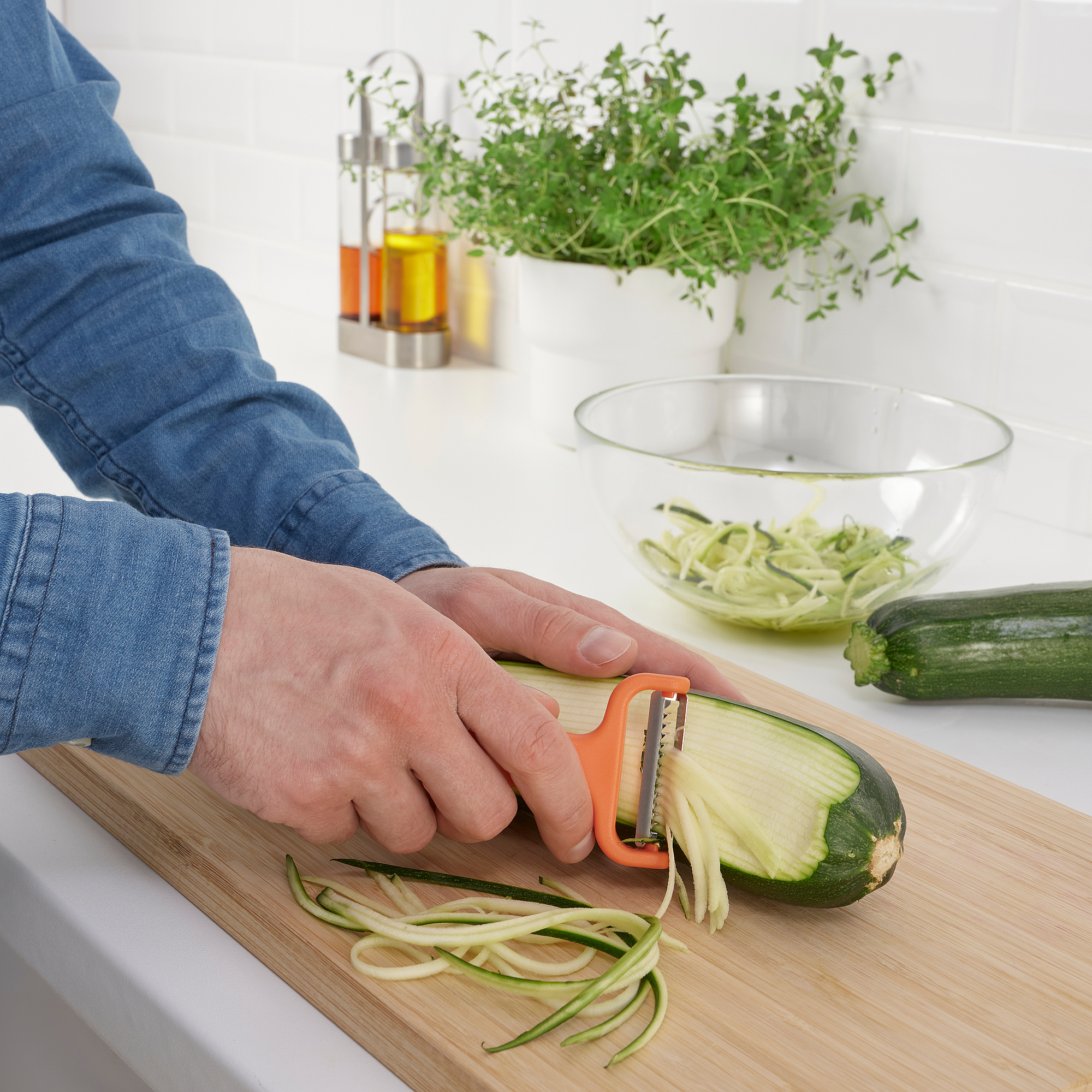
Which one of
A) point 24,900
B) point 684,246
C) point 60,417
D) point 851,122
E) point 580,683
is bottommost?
point 24,900

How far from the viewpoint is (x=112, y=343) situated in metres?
1.03

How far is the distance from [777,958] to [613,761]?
14cm

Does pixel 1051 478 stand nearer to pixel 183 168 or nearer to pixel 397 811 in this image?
pixel 397 811

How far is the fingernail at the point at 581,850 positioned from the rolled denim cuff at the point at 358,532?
0.26 m

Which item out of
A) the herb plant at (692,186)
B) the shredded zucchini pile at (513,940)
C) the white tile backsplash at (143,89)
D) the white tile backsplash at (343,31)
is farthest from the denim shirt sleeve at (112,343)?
the white tile backsplash at (143,89)

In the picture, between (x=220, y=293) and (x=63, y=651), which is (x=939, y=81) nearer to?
(x=220, y=293)

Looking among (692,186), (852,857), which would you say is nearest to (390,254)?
(692,186)

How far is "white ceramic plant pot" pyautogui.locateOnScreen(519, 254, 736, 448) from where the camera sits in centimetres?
151

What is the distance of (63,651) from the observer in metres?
0.64

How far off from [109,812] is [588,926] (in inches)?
12.6

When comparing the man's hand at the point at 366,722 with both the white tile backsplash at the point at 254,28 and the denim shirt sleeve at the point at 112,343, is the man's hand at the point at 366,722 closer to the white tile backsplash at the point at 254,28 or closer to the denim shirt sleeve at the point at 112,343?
the denim shirt sleeve at the point at 112,343

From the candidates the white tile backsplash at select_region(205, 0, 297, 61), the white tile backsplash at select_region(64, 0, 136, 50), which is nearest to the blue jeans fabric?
the white tile backsplash at select_region(205, 0, 297, 61)

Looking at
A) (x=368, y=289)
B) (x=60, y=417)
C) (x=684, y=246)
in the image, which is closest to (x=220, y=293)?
(x=60, y=417)

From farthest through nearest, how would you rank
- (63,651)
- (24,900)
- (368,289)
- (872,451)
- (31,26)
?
1. (368,289)
2. (872,451)
3. (31,26)
4. (24,900)
5. (63,651)
